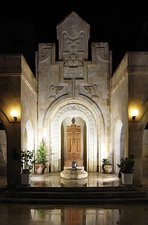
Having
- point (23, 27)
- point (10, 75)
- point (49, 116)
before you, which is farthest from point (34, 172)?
point (23, 27)

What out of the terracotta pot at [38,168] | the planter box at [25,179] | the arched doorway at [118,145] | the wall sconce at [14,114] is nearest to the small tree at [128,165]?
the planter box at [25,179]

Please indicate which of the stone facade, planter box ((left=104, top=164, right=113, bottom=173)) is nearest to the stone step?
planter box ((left=104, top=164, right=113, bottom=173))

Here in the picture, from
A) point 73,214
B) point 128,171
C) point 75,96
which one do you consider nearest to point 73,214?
point 73,214

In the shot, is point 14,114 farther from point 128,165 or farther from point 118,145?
point 118,145

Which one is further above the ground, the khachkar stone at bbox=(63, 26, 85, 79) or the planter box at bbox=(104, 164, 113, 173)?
the khachkar stone at bbox=(63, 26, 85, 79)

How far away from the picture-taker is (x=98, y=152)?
58.9 feet

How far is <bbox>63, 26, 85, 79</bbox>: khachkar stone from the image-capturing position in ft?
59.2

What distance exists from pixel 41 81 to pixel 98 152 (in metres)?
5.20

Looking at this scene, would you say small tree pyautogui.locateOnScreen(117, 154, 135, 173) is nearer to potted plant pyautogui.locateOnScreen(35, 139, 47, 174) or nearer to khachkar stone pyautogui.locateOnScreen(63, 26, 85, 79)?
potted plant pyautogui.locateOnScreen(35, 139, 47, 174)

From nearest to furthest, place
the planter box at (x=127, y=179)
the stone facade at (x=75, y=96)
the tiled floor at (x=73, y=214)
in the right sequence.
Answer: the tiled floor at (x=73, y=214), the planter box at (x=127, y=179), the stone facade at (x=75, y=96)

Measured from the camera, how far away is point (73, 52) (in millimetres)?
18094

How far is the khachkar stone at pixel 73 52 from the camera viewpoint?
59.2 feet

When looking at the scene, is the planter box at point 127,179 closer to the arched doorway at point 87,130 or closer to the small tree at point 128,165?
the small tree at point 128,165

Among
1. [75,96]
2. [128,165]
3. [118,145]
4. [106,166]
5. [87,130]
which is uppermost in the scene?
[75,96]
